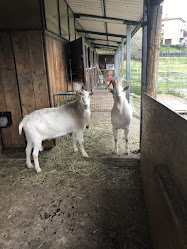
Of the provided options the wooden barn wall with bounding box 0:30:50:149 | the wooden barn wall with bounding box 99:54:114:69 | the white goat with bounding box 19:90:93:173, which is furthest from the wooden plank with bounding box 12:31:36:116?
the wooden barn wall with bounding box 99:54:114:69

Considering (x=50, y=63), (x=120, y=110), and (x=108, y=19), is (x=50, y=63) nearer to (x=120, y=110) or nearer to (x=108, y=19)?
(x=120, y=110)

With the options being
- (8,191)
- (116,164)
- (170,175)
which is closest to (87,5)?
(116,164)

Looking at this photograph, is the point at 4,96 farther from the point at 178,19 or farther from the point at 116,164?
the point at 178,19

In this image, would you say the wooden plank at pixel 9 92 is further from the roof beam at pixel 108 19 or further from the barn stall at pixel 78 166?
the roof beam at pixel 108 19

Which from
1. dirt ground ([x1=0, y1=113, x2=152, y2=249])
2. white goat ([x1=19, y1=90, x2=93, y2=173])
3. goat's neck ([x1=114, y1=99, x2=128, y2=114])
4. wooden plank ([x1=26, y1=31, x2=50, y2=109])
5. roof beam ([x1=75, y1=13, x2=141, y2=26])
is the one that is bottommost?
dirt ground ([x1=0, y1=113, x2=152, y2=249])

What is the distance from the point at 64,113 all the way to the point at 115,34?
8.03m

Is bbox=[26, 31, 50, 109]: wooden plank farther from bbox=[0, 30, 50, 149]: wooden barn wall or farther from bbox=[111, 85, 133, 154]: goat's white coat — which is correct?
bbox=[111, 85, 133, 154]: goat's white coat

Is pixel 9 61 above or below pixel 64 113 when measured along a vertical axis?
above

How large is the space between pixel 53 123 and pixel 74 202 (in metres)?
1.79

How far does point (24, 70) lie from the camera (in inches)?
176

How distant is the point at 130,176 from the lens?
350 centimetres

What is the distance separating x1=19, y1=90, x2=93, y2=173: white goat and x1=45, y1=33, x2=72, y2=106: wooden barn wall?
78cm

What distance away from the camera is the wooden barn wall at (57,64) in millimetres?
4676

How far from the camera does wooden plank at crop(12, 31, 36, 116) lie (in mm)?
4277
